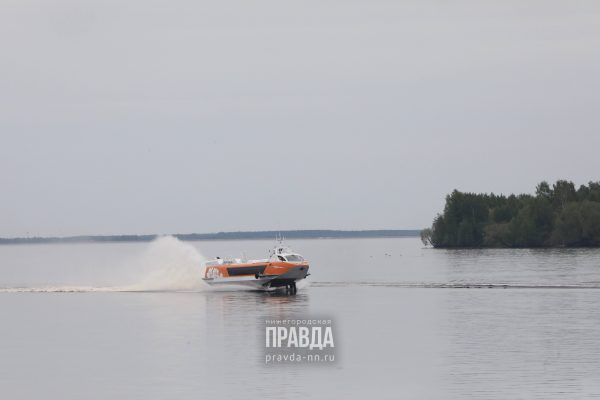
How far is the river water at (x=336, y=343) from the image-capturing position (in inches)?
→ 1945

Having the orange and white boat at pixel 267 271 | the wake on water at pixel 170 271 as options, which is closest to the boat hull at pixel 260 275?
the orange and white boat at pixel 267 271

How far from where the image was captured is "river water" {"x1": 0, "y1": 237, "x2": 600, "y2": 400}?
49406 millimetres

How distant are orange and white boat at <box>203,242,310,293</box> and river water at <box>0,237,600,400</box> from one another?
6.45ft

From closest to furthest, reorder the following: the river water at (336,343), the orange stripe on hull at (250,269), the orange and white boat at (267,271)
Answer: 1. the river water at (336,343)
2. the orange stripe on hull at (250,269)
3. the orange and white boat at (267,271)

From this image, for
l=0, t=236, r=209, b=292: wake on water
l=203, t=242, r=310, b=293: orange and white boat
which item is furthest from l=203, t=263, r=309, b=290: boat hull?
l=0, t=236, r=209, b=292: wake on water

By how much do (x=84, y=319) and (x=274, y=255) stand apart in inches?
1081

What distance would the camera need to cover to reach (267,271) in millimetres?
108750

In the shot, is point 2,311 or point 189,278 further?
point 189,278

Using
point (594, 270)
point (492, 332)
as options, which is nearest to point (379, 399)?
point (492, 332)

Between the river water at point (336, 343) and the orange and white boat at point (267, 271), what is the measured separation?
6.45 ft

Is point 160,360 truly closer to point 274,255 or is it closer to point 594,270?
point 274,255

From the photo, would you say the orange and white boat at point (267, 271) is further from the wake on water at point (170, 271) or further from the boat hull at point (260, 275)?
the wake on water at point (170, 271)

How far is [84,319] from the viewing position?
8650 cm

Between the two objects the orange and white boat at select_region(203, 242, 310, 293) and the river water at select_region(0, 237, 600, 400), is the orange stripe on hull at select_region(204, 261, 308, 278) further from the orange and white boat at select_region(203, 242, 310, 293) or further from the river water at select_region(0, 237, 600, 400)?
the river water at select_region(0, 237, 600, 400)
